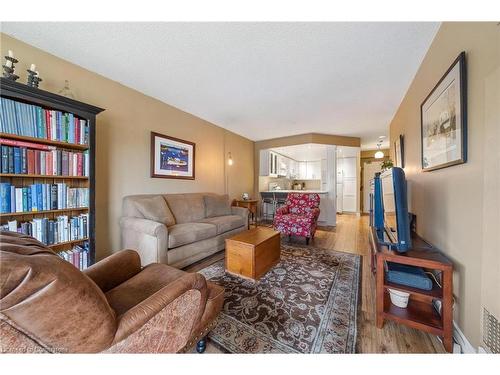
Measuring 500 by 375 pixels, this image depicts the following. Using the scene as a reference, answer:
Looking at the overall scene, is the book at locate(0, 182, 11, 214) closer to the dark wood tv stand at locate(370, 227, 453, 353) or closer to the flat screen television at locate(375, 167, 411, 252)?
the dark wood tv stand at locate(370, 227, 453, 353)

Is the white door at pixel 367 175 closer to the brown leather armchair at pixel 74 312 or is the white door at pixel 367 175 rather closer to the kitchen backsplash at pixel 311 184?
the kitchen backsplash at pixel 311 184

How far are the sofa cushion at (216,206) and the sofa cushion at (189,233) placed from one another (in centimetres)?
66

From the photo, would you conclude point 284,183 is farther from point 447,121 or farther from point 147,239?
point 447,121

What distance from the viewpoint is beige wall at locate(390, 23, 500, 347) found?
94 cm

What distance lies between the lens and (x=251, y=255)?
195 cm

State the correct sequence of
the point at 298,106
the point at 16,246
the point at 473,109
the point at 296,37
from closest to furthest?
the point at 16,246 < the point at 473,109 < the point at 296,37 < the point at 298,106

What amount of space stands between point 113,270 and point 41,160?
1.23m

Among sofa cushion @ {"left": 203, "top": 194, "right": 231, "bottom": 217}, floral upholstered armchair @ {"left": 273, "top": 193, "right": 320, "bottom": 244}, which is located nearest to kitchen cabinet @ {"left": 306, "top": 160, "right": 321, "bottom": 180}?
floral upholstered armchair @ {"left": 273, "top": 193, "right": 320, "bottom": 244}

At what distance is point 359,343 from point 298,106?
3021 millimetres

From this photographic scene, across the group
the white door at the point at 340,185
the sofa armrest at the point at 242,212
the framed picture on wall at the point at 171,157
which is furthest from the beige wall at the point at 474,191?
the white door at the point at 340,185

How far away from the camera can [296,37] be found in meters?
1.60

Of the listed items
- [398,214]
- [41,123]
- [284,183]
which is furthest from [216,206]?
[284,183]
